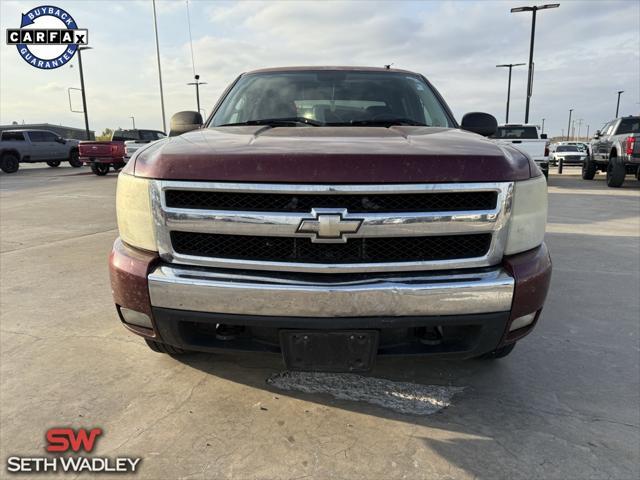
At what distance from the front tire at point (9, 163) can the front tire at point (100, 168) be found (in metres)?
5.11

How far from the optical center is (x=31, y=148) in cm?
2180

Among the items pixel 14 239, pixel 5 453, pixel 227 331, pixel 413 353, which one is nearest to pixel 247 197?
pixel 227 331

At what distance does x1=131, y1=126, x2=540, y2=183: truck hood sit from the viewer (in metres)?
1.79

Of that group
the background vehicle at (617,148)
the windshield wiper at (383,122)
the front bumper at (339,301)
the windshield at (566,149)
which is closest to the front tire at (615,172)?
the background vehicle at (617,148)

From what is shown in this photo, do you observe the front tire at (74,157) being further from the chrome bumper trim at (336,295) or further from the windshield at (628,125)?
the chrome bumper trim at (336,295)

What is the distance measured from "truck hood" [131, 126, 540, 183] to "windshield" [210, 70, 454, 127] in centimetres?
97

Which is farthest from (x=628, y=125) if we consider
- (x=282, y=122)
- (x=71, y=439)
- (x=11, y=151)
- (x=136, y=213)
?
(x=11, y=151)

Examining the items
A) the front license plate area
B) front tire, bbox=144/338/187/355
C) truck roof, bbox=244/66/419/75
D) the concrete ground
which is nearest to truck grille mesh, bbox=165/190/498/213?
the front license plate area

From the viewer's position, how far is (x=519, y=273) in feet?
6.24

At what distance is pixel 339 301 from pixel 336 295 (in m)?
0.03

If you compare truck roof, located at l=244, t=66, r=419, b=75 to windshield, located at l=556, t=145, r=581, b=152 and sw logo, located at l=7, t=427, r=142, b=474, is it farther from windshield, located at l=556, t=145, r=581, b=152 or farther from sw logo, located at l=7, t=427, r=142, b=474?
windshield, located at l=556, t=145, r=581, b=152

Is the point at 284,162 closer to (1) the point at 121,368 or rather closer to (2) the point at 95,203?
(1) the point at 121,368

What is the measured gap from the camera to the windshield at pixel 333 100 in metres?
3.03

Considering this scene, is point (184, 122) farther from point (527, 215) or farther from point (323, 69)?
point (527, 215)
